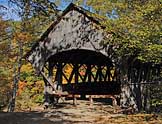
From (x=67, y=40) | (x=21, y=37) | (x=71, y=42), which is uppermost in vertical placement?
(x=21, y=37)

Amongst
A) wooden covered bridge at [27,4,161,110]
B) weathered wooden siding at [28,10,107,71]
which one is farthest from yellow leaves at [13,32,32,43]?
weathered wooden siding at [28,10,107,71]

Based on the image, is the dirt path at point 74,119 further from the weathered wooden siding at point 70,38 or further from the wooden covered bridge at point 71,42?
the weathered wooden siding at point 70,38

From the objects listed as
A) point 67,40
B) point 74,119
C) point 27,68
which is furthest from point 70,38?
point 27,68

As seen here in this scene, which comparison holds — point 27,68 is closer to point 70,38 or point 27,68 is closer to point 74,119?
point 70,38

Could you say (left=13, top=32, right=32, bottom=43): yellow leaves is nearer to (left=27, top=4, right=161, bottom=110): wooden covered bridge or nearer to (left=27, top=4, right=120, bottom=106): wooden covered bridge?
(left=27, top=4, right=161, bottom=110): wooden covered bridge

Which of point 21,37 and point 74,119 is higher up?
point 21,37

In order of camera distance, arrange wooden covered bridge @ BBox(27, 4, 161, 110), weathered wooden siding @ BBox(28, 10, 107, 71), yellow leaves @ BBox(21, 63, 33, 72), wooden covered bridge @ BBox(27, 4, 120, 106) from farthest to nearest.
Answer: yellow leaves @ BBox(21, 63, 33, 72) < weathered wooden siding @ BBox(28, 10, 107, 71) < wooden covered bridge @ BBox(27, 4, 120, 106) < wooden covered bridge @ BBox(27, 4, 161, 110)

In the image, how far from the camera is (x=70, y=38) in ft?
68.0

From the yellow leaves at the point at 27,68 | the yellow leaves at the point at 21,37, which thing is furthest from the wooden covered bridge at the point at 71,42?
the yellow leaves at the point at 27,68

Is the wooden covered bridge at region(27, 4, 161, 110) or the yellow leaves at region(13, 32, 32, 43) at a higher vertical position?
the yellow leaves at region(13, 32, 32, 43)

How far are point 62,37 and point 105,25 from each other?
155 inches

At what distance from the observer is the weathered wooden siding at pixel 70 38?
1964cm

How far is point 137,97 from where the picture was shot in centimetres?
1986

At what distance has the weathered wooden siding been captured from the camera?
64.4 ft
